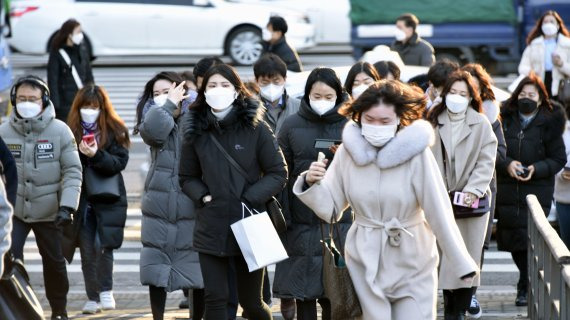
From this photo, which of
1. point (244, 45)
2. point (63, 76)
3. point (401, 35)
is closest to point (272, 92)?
point (401, 35)

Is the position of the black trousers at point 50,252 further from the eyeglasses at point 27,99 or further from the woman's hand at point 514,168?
the woman's hand at point 514,168

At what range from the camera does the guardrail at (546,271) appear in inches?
252

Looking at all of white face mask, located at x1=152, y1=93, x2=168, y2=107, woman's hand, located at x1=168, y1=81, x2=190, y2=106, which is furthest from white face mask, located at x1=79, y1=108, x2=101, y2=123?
woman's hand, located at x1=168, y1=81, x2=190, y2=106

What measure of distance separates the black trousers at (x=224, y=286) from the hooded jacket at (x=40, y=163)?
1.70m

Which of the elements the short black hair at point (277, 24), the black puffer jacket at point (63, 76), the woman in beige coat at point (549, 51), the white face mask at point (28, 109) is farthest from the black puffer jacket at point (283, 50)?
the white face mask at point (28, 109)

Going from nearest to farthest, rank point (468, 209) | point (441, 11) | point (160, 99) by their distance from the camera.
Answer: point (468, 209) < point (160, 99) < point (441, 11)

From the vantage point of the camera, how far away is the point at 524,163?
9664 mm

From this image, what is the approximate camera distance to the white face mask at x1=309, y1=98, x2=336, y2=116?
7.91 metres

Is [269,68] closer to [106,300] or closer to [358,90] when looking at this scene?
[358,90]

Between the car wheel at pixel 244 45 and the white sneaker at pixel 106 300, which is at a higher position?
the car wheel at pixel 244 45

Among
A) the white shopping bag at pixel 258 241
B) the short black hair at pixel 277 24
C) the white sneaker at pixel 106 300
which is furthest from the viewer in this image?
the short black hair at pixel 277 24

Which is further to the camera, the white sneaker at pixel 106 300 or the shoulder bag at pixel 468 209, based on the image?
the white sneaker at pixel 106 300

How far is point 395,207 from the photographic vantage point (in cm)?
629

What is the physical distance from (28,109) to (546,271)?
3.50m
